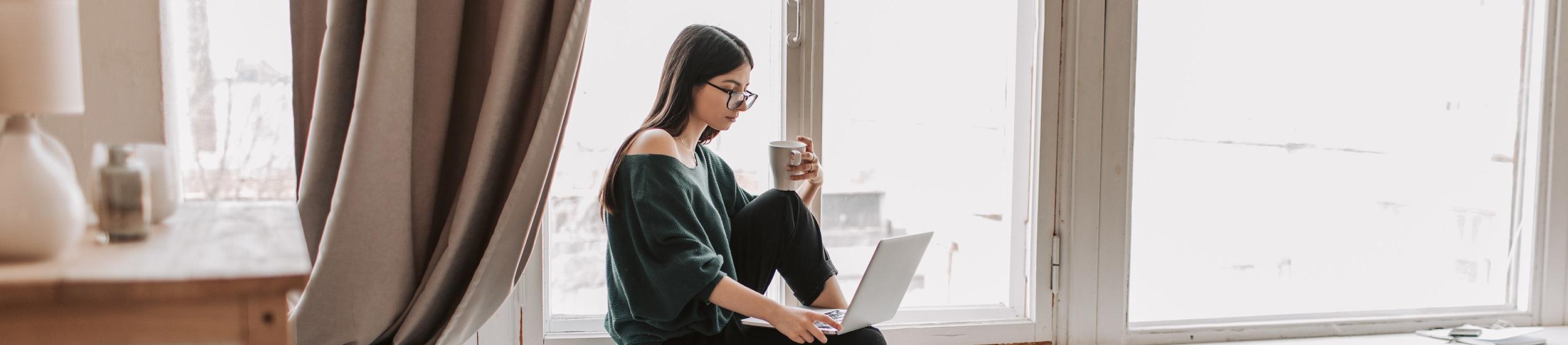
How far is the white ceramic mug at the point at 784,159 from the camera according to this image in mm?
1504

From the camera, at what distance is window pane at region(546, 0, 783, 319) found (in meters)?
1.73

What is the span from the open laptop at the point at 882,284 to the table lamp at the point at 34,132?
0.83 m

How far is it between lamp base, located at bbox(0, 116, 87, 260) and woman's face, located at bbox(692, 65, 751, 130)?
0.79 m

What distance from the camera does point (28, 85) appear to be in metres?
0.87

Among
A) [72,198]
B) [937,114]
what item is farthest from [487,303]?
[937,114]

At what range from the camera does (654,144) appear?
1.41m

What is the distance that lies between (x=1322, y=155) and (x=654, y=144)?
1502mm

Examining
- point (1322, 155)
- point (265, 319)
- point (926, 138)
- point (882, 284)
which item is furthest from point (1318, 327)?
point (265, 319)

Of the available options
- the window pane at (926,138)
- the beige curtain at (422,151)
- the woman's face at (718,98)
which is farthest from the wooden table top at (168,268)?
the window pane at (926,138)

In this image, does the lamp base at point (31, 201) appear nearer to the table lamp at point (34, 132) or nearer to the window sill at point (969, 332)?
the table lamp at point (34, 132)

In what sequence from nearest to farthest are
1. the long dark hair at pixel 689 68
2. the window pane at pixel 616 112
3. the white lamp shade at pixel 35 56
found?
the white lamp shade at pixel 35 56, the long dark hair at pixel 689 68, the window pane at pixel 616 112

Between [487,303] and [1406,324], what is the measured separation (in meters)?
1.91

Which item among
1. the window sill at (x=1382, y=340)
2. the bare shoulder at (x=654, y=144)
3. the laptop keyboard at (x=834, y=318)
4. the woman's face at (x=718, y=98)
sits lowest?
the window sill at (x=1382, y=340)

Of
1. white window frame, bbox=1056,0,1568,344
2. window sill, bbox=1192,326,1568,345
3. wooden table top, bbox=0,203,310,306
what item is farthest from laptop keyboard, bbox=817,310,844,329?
window sill, bbox=1192,326,1568,345
